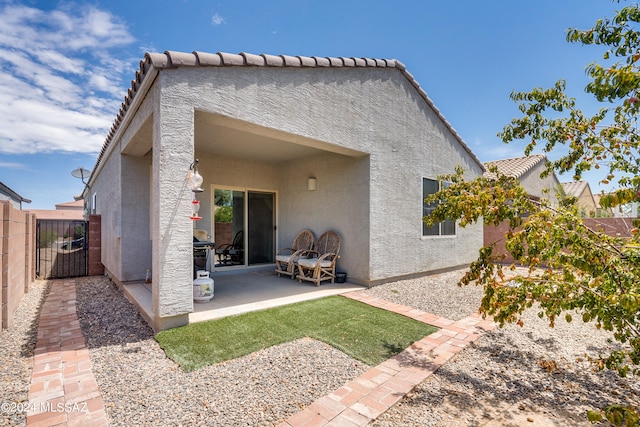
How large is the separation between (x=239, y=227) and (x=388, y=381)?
24.4 ft

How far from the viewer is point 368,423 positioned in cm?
278

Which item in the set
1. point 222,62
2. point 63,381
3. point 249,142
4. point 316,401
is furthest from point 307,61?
point 63,381

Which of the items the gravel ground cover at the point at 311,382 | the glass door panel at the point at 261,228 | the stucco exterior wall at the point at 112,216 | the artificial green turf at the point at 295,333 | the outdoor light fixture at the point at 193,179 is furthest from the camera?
the glass door panel at the point at 261,228

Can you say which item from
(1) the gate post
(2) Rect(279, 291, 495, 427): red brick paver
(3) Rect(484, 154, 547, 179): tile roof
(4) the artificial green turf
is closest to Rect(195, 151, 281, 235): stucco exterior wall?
(1) the gate post

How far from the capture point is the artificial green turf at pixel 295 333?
4148 millimetres

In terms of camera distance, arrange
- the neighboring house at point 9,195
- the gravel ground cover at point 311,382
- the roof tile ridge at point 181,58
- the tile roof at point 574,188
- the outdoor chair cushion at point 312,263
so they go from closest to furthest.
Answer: the gravel ground cover at point 311,382 < the roof tile ridge at point 181,58 < the outdoor chair cushion at point 312,263 < the neighboring house at point 9,195 < the tile roof at point 574,188

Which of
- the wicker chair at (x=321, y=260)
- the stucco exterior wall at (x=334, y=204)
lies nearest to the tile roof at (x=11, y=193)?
the stucco exterior wall at (x=334, y=204)

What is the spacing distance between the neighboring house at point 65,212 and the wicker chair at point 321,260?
37225mm

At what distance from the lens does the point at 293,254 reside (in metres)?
8.53

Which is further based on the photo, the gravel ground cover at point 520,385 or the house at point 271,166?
the house at point 271,166

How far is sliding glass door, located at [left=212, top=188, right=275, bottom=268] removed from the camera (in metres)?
9.64

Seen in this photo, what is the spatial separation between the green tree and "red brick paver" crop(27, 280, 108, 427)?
13.5ft

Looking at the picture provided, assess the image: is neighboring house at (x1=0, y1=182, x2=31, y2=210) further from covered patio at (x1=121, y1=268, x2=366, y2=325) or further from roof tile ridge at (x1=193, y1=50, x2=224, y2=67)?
roof tile ridge at (x1=193, y1=50, x2=224, y2=67)

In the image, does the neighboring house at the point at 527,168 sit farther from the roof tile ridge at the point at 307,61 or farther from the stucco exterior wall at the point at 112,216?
the stucco exterior wall at the point at 112,216
